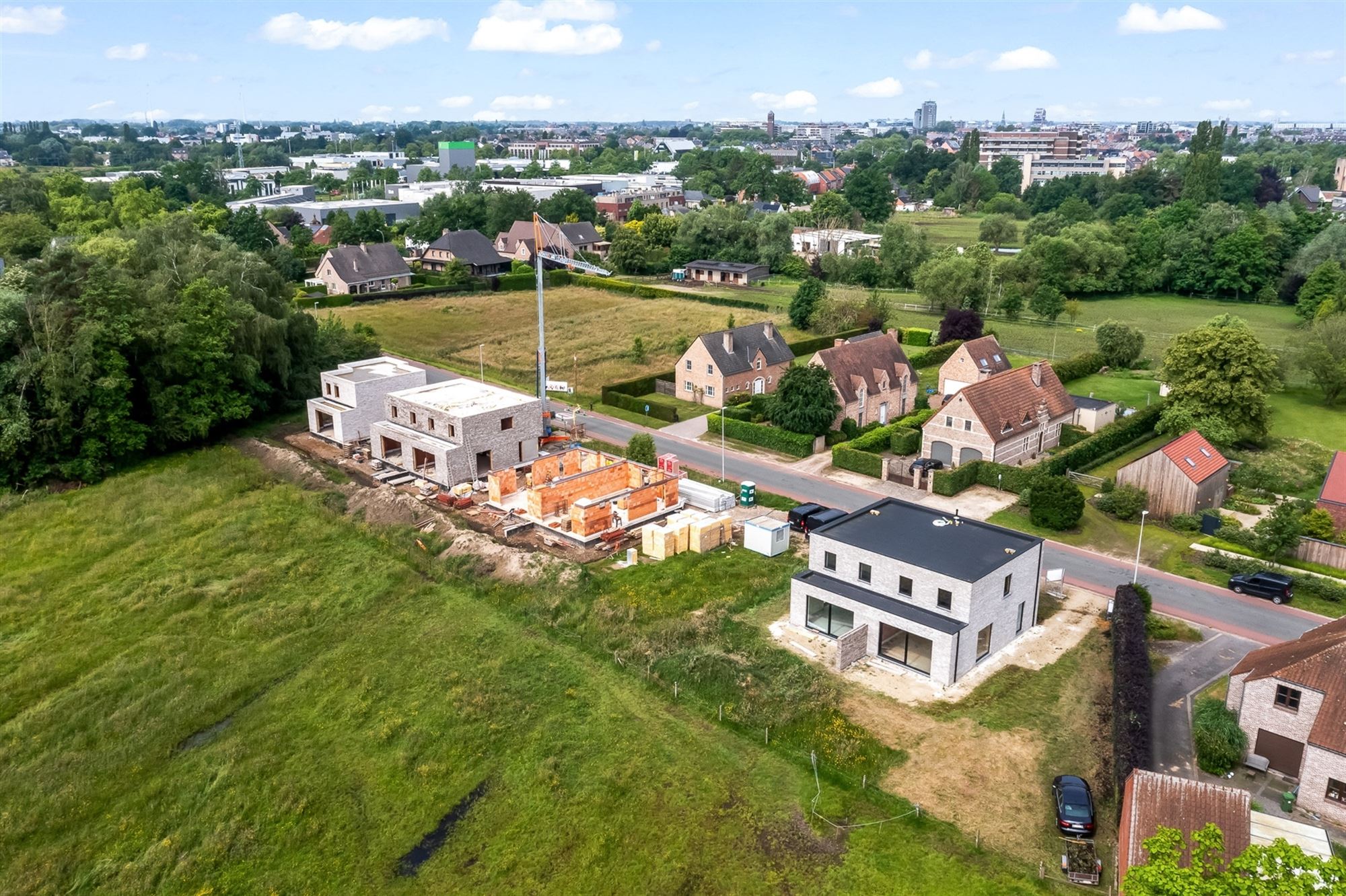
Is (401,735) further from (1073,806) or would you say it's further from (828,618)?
(1073,806)

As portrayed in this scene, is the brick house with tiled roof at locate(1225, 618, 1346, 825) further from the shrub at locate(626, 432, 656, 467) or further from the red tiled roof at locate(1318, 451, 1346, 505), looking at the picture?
the shrub at locate(626, 432, 656, 467)

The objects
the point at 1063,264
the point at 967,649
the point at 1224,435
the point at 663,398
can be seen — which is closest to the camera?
the point at 967,649

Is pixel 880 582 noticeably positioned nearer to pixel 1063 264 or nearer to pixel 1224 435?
pixel 1224 435

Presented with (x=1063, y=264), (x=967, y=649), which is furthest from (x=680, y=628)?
(x=1063, y=264)

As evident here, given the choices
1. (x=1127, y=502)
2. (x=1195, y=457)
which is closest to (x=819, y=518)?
(x=1127, y=502)

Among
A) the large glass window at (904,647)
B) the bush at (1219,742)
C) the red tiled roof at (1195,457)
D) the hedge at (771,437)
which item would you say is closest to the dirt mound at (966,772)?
the large glass window at (904,647)

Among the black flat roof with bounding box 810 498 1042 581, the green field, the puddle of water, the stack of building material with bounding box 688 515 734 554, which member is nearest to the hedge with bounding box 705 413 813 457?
the stack of building material with bounding box 688 515 734 554

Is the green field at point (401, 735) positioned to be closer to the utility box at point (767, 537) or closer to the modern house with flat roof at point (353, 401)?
the utility box at point (767, 537)
